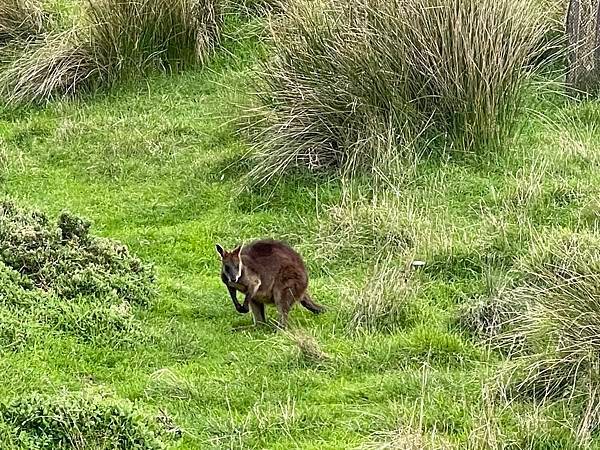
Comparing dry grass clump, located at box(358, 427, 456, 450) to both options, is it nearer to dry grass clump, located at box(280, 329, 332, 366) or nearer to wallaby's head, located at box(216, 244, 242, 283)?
A: dry grass clump, located at box(280, 329, 332, 366)

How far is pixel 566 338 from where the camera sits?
17.3 feet

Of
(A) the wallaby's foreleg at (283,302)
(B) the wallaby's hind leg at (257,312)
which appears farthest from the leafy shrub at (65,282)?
(A) the wallaby's foreleg at (283,302)

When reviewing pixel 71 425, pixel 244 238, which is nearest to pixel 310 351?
pixel 71 425

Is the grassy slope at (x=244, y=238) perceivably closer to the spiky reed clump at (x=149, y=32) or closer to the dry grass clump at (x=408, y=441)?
the dry grass clump at (x=408, y=441)

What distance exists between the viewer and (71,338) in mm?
5934

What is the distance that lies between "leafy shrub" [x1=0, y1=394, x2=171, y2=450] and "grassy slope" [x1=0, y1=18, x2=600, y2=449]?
1.21 feet

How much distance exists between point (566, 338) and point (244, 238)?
8.86 feet

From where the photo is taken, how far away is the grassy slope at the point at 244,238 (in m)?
5.29

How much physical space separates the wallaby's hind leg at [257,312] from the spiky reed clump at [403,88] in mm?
1785

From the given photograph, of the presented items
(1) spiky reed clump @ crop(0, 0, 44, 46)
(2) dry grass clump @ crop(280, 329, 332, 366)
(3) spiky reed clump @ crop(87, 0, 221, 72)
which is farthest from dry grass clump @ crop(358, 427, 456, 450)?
(1) spiky reed clump @ crop(0, 0, 44, 46)

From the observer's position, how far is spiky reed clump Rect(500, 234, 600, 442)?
510 centimetres

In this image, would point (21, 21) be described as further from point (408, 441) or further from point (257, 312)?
point (408, 441)

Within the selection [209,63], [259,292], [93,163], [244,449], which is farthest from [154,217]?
[244,449]

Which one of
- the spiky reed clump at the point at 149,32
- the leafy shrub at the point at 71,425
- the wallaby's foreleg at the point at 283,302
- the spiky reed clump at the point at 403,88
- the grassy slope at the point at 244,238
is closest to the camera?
the leafy shrub at the point at 71,425
